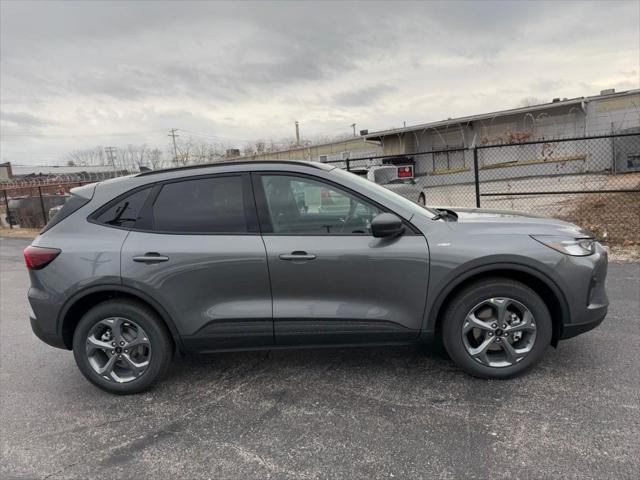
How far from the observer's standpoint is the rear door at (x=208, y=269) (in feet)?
10.7

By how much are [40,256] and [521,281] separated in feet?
11.7

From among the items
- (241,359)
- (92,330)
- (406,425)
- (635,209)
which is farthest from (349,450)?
(635,209)

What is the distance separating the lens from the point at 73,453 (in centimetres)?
282

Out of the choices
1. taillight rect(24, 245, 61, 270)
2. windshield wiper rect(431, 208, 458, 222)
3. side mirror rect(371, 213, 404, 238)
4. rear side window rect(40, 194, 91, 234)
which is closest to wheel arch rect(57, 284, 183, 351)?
taillight rect(24, 245, 61, 270)

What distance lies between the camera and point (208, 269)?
10.7 feet

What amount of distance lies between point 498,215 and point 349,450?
2170 mm

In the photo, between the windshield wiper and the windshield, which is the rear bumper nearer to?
the windshield

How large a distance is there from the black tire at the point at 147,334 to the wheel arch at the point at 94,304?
0.05 meters

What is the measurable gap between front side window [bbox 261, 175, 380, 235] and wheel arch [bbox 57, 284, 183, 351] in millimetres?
1042

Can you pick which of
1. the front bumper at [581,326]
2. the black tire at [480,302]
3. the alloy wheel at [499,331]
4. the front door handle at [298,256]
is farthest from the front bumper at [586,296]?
the front door handle at [298,256]

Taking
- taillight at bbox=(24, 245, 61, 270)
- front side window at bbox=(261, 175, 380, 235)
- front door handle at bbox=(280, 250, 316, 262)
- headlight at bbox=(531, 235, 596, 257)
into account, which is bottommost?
headlight at bbox=(531, 235, 596, 257)

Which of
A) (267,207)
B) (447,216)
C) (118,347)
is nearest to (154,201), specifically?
(267,207)

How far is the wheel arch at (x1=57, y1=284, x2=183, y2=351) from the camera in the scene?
3322mm

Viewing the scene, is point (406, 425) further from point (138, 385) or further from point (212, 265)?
point (138, 385)
